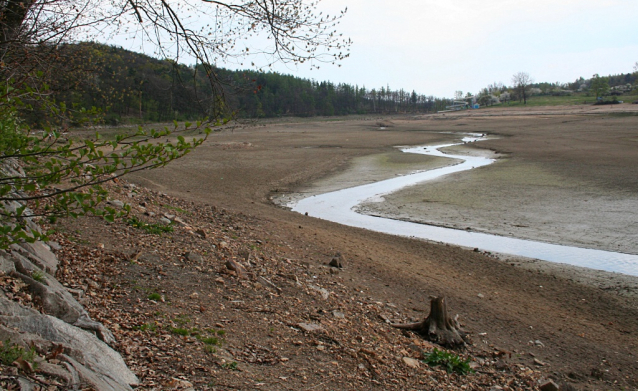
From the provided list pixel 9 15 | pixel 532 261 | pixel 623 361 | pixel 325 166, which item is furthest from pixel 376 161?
pixel 9 15

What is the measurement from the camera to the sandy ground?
811cm

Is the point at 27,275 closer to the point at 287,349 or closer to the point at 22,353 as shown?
the point at 22,353

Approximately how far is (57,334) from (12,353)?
27.1 inches

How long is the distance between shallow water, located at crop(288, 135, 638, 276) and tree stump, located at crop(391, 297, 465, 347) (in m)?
6.72

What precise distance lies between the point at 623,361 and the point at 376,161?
2532cm

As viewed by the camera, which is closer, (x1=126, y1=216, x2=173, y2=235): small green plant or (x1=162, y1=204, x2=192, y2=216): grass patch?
(x1=126, y1=216, x2=173, y2=235): small green plant

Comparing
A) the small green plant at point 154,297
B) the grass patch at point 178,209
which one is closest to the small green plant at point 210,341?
the small green plant at point 154,297

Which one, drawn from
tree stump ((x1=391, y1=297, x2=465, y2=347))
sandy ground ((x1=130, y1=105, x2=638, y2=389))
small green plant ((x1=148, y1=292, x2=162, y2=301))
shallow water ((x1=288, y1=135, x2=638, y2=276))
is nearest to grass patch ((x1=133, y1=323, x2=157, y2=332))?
small green plant ((x1=148, y1=292, x2=162, y2=301))

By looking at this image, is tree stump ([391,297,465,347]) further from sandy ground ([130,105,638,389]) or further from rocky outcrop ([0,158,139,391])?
rocky outcrop ([0,158,139,391])

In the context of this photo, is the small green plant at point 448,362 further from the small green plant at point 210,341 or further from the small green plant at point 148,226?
the small green plant at point 148,226

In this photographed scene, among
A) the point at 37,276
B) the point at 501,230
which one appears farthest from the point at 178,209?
the point at 501,230

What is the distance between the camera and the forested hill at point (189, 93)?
659 centimetres

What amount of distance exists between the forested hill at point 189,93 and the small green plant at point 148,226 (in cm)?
229

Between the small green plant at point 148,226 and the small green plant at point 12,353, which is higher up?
the small green plant at point 12,353
